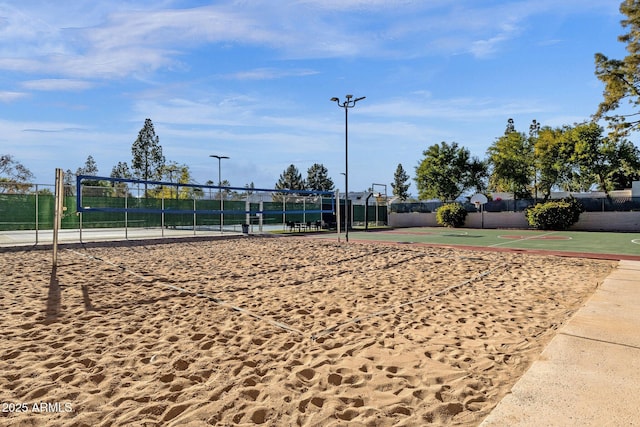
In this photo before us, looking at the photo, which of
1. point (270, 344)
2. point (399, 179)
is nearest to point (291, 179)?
point (399, 179)

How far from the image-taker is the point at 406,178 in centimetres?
10225

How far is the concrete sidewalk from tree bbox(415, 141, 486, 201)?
102 feet

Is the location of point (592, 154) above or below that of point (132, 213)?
above

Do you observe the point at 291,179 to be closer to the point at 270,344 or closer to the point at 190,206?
the point at 190,206

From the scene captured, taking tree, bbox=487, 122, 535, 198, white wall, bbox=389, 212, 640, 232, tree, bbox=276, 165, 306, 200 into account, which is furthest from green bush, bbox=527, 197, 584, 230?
tree, bbox=276, 165, 306, 200

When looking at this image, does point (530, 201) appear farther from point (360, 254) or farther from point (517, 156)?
point (360, 254)

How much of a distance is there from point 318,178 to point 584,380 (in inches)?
3375

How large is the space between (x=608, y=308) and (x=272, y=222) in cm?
2066

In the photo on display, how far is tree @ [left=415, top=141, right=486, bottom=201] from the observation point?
34.3 meters

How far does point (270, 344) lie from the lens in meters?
3.58

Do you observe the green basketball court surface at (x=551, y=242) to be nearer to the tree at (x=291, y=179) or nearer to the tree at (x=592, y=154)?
the tree at (x=592, y=154)

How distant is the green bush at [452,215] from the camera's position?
85.4 feet

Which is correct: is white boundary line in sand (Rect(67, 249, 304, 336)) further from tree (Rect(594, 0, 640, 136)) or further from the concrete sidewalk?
tree (Rect(594, 0, 640, 136))

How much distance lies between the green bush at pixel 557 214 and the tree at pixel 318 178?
2561 inches
